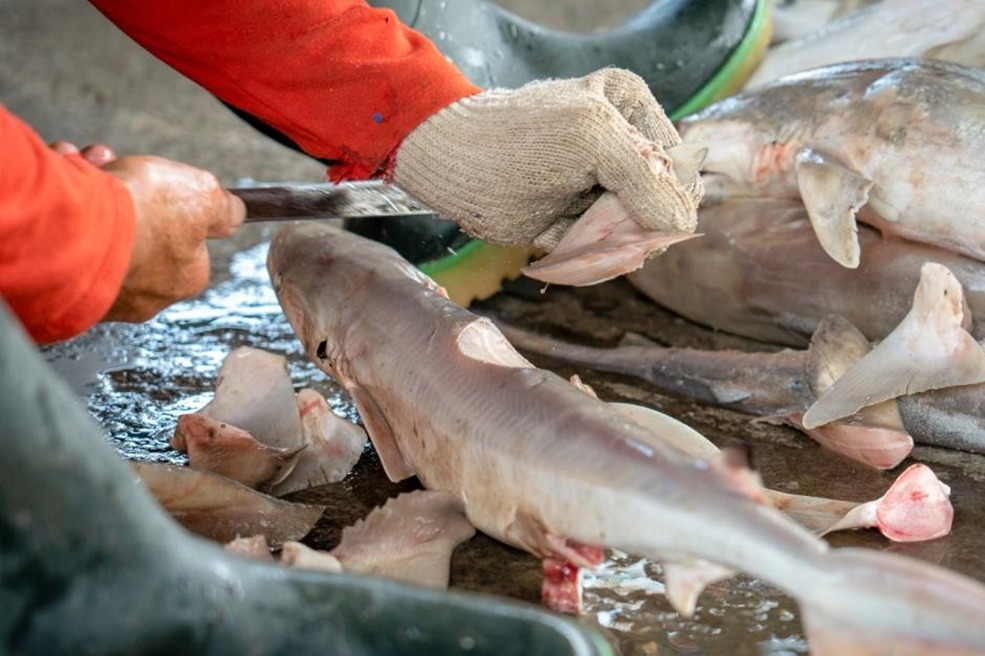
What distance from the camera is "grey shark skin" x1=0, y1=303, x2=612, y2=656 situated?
5.54ft

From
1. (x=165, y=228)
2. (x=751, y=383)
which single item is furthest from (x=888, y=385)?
(x=165, y=228)

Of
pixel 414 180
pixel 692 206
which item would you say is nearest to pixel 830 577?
pixel 692 206

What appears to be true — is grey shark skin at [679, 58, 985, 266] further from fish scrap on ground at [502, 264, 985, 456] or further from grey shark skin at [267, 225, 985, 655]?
grey shark skin at [267, 225, 985, 655]

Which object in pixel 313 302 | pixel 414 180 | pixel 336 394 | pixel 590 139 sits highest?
pixel 590 139

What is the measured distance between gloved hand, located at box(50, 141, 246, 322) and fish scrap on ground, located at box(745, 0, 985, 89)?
215 cm

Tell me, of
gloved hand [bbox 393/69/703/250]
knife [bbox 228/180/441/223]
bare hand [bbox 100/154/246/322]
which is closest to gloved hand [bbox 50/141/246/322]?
bare hand [bbox 100/154/246/322]

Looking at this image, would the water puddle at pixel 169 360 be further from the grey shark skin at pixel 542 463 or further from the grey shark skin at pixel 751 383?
the grey shark skin at pixel 751 383

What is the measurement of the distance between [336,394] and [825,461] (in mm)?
1202

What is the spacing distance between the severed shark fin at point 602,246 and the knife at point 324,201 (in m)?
0.39

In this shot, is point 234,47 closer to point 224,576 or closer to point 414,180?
point 414,180

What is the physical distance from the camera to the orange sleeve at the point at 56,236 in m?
2.12

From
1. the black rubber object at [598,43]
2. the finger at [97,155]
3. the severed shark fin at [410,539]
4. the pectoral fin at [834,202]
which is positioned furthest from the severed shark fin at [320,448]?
the black rubber object at [598,43]

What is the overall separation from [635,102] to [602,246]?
343 millimetres

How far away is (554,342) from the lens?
3764mm
